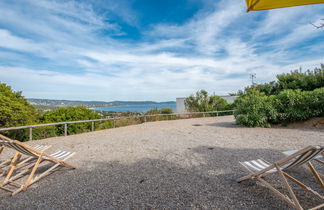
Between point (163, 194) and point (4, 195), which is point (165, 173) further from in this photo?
point (4, 195)

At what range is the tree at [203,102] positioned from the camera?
15342 mm

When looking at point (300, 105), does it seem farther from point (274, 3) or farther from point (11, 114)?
point (11, 114)

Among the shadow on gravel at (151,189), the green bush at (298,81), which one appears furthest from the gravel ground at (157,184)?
the green bush at (298,81)

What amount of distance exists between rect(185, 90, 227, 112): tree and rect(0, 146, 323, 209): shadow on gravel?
12.0m

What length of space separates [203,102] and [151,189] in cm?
1406

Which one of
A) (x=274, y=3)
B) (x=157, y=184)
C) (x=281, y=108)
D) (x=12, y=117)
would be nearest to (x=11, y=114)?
(x=12, y=117)

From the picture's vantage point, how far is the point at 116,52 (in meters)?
Result: 10.1

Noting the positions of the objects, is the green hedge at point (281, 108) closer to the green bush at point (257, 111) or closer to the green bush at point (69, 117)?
the green bush at point (257, 111)

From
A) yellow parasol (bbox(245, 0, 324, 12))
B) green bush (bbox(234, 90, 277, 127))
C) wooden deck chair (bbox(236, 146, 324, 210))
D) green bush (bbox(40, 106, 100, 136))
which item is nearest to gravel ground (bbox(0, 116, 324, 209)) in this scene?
wooden deck chair (bbox(236, 146, 324, 210))

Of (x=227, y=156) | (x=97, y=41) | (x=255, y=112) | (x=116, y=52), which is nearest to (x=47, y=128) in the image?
(x=97, y=41)

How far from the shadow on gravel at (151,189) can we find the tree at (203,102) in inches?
474

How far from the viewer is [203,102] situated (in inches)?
615

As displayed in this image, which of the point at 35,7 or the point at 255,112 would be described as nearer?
the point at 35,7

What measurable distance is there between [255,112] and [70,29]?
31.2ft
